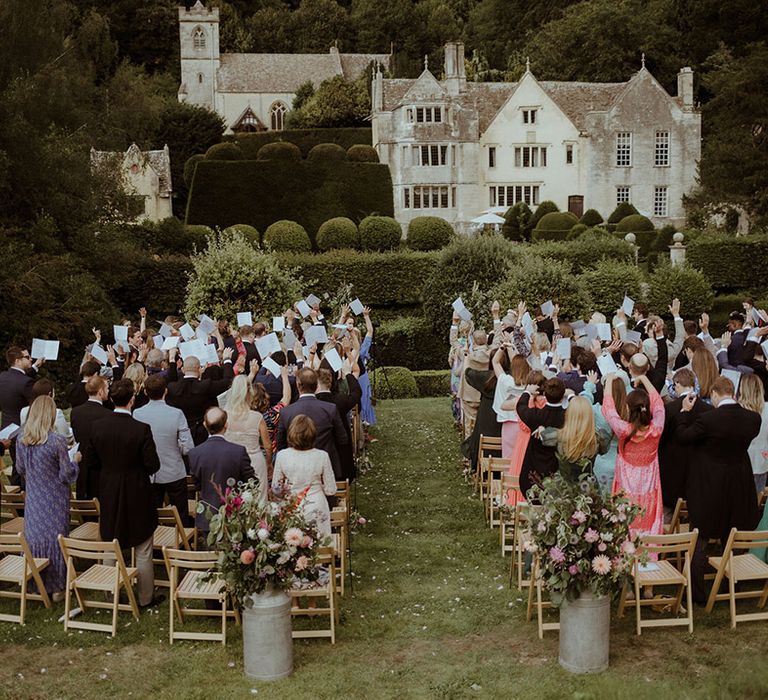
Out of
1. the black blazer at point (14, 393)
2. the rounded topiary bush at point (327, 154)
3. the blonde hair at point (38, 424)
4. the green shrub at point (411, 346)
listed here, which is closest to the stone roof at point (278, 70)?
the rounded topiary bush at point (327, 154)

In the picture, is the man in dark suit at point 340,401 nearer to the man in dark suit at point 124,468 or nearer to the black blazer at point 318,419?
the black blazer at point 318,419

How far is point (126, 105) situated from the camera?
57.4 meters

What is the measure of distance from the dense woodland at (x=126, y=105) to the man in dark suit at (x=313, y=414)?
51.8 ft

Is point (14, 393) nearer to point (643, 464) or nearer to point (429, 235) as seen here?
point (643, 464)

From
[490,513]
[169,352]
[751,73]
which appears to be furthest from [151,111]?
[490,513]

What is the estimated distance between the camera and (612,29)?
214 ft

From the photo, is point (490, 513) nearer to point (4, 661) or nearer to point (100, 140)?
point (4, 661)

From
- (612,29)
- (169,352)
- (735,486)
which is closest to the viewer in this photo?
(735,486)

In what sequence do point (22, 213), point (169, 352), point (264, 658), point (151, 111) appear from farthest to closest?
point (151, 111) → point (22, 213) → point (169, 352) → point (264, 658)

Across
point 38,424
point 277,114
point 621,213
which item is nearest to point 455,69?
point 621,213

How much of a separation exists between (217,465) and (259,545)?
4.41 feet

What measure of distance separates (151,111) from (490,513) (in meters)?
53.7

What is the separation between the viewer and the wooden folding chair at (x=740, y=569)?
7.77m

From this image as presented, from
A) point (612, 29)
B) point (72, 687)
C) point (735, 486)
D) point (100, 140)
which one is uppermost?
point (612, 29)
